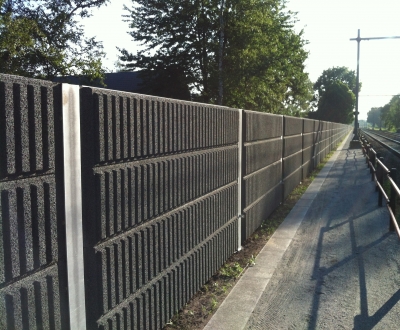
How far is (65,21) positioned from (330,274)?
25.0 meters

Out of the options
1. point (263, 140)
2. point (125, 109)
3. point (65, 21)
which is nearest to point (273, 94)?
point (65, 21)

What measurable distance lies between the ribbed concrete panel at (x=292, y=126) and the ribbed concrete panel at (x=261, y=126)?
0.72 m

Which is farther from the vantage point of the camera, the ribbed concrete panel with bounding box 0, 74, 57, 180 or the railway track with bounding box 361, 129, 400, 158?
the railway track with bounding box 361, 129, 400, 158

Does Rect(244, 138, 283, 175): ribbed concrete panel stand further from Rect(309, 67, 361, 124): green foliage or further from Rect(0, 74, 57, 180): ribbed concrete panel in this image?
Rect(309, 67, 361, 124): green foliage

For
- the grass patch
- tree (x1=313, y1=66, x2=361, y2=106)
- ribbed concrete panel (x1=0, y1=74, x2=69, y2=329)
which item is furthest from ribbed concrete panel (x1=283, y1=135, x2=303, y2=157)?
tree (x1=313, y1=66, x2=361, y2=106)

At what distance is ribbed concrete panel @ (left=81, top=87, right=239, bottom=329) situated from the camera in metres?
2.72

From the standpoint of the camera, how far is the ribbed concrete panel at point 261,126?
6.36m

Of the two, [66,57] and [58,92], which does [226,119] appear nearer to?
[58,92]

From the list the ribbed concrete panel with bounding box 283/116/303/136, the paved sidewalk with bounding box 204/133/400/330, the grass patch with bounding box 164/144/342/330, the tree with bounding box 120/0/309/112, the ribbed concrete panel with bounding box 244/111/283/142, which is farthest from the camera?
the tree with bounding box 120/0/309/112

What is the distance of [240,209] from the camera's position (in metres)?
6.15

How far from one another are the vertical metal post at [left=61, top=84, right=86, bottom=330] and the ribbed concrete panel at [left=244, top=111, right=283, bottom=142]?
3.87m

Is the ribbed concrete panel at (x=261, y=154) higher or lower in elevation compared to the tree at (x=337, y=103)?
lower

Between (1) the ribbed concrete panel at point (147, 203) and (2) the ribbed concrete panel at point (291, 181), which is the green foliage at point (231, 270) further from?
(2) the ribbed concrete panel at point (291, 181)

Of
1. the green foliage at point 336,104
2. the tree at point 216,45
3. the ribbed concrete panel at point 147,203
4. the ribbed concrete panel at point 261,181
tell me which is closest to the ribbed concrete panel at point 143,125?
the ribbed concrete panel at point 147,203
